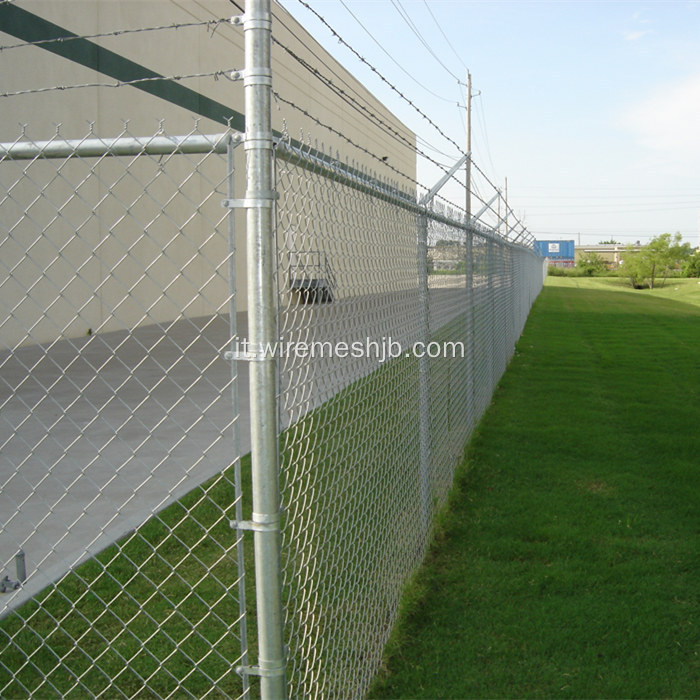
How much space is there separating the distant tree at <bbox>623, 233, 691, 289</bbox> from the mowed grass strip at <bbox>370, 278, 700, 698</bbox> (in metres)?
50.6

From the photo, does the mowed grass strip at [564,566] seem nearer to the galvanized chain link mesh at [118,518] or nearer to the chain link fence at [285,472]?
the chain link fence at [285,472]

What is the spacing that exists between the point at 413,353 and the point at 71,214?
11.1 metres

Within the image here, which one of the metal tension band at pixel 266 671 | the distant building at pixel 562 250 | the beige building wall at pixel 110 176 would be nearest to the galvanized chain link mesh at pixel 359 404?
the metal tension band at pixel 266 671

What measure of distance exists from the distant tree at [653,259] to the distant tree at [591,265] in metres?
19.9

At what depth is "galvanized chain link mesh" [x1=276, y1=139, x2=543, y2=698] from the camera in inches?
95.7

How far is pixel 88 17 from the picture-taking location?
14.2 meters

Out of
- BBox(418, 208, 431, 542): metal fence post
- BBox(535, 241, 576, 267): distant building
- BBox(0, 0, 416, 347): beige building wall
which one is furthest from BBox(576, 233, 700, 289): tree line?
BBox(418, 208, 431, 542): metal fence post

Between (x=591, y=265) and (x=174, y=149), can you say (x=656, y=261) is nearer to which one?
(x=591, y=265)

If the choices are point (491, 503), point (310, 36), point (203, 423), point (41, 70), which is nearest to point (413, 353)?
point (491, 503)

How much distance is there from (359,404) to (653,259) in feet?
187

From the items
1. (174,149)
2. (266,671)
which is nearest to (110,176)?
(174,149)

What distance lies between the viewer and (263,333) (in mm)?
1821

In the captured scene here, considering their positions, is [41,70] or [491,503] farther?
[41,70]

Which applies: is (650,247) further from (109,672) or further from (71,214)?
(109,672)
